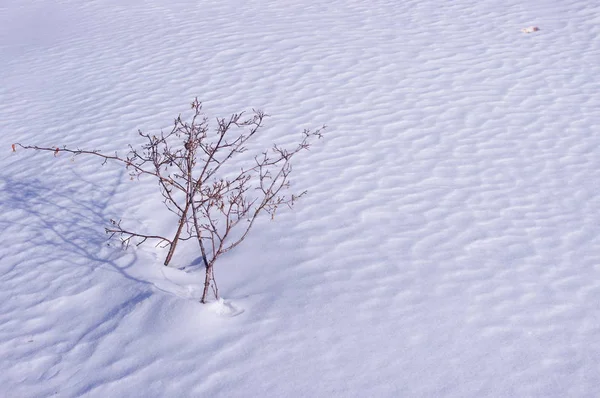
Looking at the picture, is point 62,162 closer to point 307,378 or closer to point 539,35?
point 307,378

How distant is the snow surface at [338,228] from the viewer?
317cm

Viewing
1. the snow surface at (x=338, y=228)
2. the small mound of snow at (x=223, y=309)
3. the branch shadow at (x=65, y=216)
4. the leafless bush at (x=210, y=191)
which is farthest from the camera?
the branch shadow at (x=65, y=216)

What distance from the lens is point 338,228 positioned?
171 inches

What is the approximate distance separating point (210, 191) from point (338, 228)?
2.98ft

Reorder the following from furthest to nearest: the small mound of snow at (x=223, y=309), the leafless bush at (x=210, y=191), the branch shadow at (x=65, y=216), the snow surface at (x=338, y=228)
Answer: the branch shadow at (x=65, y=216) < the leafless bush at (x=210, y=191) < the small mound of snow at (x=223, y=309) < the snow surface at (x=338, y=228)

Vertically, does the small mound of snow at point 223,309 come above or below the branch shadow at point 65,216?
below

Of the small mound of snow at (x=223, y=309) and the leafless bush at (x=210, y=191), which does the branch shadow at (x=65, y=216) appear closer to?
the leafless bush at (x=210, y=191)

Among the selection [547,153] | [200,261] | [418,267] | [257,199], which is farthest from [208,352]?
[547,153]

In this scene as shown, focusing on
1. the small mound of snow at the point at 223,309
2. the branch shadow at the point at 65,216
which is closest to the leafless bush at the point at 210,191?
the small mound of snow at the point at 223,309

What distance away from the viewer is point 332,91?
22.7 ft

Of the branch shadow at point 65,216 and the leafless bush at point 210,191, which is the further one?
the branch shadow at point 65,216

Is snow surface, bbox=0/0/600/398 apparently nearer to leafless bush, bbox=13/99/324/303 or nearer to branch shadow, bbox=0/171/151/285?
branch shadow, bbox=0/171/151/285

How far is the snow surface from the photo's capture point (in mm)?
3174

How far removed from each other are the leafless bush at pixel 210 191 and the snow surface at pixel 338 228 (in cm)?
15
